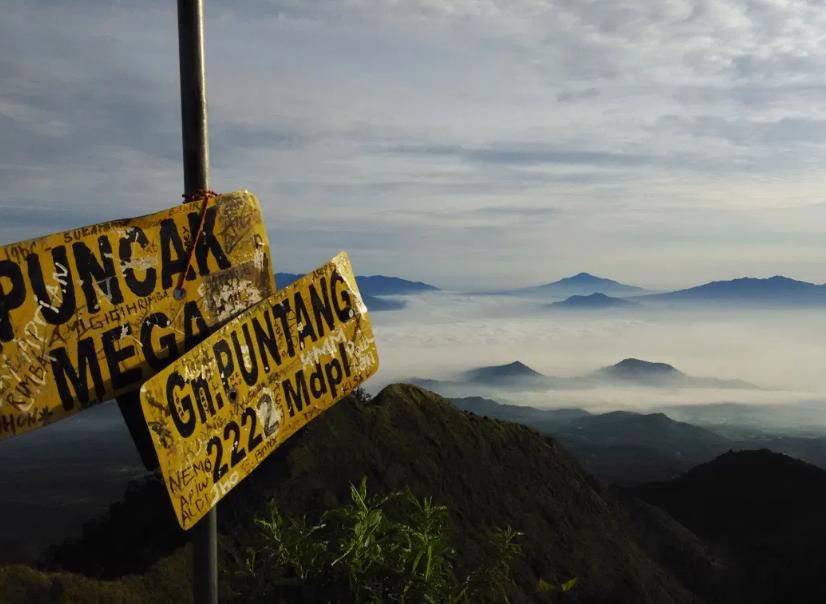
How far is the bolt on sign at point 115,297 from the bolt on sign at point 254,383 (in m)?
0.19

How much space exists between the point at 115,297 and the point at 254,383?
2.52ft

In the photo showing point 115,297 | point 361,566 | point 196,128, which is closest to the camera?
point 115,297

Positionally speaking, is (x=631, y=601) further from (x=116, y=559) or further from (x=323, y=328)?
(x=323, y=328)

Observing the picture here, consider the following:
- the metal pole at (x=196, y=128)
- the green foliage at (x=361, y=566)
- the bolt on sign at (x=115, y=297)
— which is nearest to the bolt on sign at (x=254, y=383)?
the bolt on sign at (x=115, y=297)

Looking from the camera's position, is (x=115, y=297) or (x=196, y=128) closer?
(x=115, y=297)

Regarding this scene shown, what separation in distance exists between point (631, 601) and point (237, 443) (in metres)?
10.3

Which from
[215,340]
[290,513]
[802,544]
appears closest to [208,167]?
[215,340]

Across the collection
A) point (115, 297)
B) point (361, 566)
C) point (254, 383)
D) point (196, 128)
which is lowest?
point (361, 566)

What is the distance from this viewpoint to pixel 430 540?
18.2 feet

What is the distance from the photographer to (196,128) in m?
3.87

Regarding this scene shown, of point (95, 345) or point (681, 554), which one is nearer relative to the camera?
point (95, 345)

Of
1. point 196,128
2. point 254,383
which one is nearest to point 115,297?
point 254,383

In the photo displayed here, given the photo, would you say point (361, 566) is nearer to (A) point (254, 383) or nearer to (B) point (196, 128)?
(A) point (254, 383)

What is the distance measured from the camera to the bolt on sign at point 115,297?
322cm
